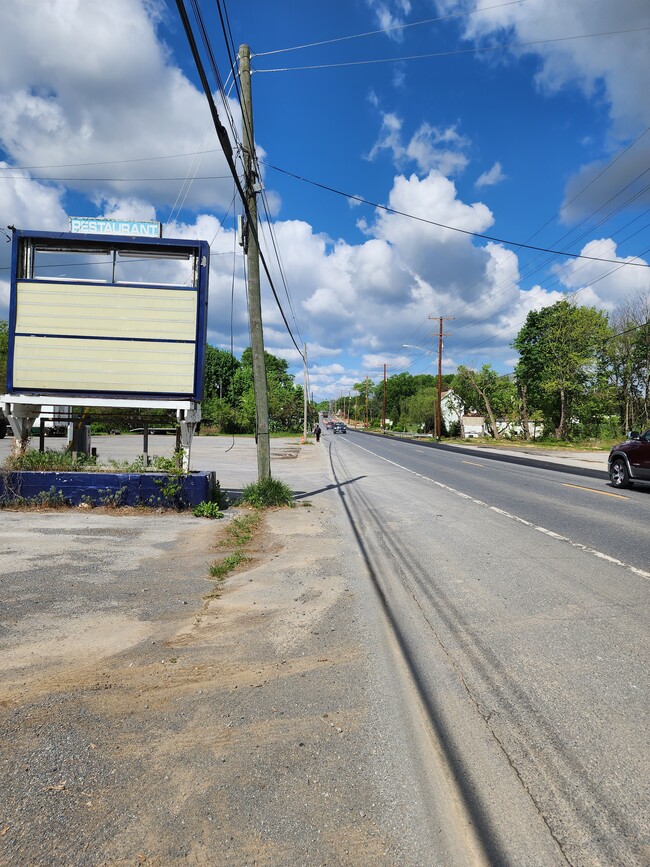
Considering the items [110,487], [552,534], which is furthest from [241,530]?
[552,534]

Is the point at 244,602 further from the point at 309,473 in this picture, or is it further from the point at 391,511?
the point at 309,473

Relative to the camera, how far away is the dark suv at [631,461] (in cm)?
1352

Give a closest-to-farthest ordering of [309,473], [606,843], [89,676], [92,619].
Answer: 1. [606,843]
2. [89,676]
3. [92,619]
4. [309,473]

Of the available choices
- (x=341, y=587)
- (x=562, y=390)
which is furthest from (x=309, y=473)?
(x=562, y=390)

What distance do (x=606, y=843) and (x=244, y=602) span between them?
11.5 feet

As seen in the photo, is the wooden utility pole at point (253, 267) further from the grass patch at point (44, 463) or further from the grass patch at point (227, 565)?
the grass patch at point (227, 565)

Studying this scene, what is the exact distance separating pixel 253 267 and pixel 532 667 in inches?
363

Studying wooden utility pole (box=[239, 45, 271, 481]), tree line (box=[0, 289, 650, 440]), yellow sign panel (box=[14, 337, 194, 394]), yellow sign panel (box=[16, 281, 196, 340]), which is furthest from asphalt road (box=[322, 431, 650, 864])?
tree line (box=[0, 289, 650, 440])

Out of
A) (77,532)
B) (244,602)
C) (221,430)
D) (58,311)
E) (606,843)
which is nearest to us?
(606,843)

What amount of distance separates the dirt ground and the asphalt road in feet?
1.58

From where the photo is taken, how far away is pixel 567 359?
176 feet

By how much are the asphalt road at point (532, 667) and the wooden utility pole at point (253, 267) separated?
327 centimetres

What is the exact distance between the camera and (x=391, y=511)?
10.8 meters

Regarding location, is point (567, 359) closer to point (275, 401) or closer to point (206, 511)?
point (275, 401)
